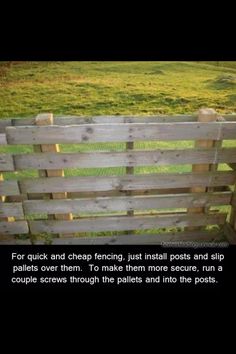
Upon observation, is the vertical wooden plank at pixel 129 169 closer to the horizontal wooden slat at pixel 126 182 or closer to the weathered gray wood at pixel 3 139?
the horizontal wooden slat at pixel 126 182

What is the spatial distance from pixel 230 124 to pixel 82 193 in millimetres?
1965

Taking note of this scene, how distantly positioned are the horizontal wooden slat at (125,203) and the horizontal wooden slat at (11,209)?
7 cm

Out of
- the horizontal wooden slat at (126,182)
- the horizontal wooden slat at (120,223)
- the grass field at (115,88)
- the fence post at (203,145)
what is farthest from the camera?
the grass field at (115,88)

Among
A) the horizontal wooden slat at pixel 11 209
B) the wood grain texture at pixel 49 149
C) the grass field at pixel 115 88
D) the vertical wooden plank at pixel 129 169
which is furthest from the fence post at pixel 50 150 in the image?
the grass field at pixel 115 88

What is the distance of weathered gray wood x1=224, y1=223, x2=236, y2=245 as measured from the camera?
4.11 m

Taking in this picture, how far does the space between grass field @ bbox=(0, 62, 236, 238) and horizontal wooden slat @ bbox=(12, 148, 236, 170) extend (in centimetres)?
390

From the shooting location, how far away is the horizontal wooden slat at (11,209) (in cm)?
377

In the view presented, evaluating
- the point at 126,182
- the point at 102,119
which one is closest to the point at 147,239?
the point at 126,182

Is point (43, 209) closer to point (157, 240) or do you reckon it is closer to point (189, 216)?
point (157, 240)

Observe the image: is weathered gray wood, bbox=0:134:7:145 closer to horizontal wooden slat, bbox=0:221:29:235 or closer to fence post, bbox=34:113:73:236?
fence post, bbox=34:113:73:236

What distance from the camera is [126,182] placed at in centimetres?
378

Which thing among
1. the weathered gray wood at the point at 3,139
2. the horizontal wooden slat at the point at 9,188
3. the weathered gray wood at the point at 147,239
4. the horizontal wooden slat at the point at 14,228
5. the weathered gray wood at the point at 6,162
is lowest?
the weathered gray wood at the point at 147,239

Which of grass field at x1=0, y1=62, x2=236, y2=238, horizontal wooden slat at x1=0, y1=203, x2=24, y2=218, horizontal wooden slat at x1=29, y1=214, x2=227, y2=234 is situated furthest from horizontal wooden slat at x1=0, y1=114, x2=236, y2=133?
grass field at x1=0, y1=62, x2=236, y2=238

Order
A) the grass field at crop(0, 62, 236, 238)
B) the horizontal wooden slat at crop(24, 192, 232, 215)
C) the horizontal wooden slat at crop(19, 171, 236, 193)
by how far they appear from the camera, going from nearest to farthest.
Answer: the horizontal wooden slat at crop(19, 171, 236, 193)
the horizontal wooden slat at crop(24, 192, 232, 215)
the grass field at crop(0, 62, 236, 238)
